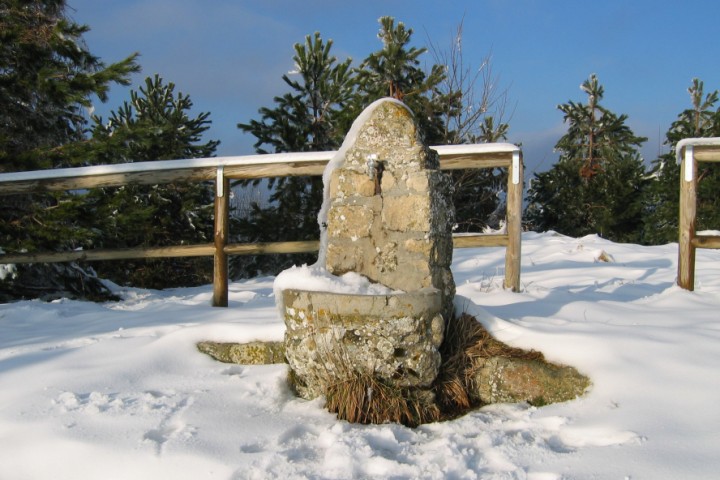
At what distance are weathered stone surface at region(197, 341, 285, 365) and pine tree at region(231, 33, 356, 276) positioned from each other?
8143 mm

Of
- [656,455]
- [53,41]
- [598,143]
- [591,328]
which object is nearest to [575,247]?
[591,328]

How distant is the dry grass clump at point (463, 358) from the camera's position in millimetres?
2752

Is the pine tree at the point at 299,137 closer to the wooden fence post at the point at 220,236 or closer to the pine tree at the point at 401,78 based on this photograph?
the pine tree at the point at 401,78

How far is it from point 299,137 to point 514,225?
8293mm

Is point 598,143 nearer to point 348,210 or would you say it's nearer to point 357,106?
point 357,106

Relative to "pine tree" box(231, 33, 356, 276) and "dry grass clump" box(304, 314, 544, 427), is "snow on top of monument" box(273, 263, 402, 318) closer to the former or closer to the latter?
"dry grass clump" box(304, 314, 544, 427)

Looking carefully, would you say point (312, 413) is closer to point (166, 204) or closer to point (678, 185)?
point (166, 204)

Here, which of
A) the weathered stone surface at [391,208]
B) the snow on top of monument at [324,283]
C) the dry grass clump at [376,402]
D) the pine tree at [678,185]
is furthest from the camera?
the pine tree at [678,185]

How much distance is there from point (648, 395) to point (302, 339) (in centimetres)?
162

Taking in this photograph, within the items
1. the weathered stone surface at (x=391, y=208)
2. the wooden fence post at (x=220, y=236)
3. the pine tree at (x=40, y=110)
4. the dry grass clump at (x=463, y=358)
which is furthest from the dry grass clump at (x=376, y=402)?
the pine tree at (x=40, y=110)

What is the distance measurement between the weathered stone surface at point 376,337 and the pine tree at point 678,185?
12.6 meters

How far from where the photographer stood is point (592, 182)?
17000mm

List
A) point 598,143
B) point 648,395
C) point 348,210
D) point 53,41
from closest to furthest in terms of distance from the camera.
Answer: point 648,395 < point 348,210 < point 53,41 < point 598,143

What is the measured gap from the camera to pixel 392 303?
2.62 meters
